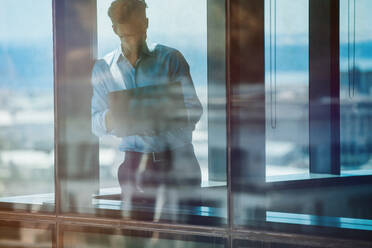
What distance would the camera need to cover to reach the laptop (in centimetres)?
422

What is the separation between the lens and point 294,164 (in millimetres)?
3791

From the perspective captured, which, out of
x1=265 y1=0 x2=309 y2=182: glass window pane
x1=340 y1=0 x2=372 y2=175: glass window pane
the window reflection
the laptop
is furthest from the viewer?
the laptop

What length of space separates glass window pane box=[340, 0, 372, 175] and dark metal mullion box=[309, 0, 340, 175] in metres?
0.04

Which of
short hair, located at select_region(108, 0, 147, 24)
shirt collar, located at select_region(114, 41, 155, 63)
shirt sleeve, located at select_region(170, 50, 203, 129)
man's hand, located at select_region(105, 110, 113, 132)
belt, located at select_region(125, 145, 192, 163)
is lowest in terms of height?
belt, located at select_region(125, 145, 192, 163)

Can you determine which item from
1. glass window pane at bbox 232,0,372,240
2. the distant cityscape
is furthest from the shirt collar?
glass window pane at bbox 232,0,372,240

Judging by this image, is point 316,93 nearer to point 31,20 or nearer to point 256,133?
point 256,133

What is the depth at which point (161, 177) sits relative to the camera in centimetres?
430

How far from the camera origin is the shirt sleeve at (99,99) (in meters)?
4.48

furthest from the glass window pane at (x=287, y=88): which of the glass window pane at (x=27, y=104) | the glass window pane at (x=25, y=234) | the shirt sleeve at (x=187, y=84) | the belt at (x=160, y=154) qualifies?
the glass window pane at (x=25, y=234)

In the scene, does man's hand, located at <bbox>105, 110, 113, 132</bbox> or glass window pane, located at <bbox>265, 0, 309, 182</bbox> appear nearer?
glass window pane, located at <bbox>265, 0, 309, 182</bbox>

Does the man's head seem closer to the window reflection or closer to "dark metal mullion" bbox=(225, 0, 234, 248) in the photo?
the window reflection

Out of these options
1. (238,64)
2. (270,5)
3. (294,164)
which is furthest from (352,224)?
(270,5)

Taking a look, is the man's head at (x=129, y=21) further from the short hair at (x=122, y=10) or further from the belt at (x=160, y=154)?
the belt at (x=160, y=154)

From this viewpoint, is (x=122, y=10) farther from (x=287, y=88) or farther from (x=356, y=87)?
(x=356, y=87)
